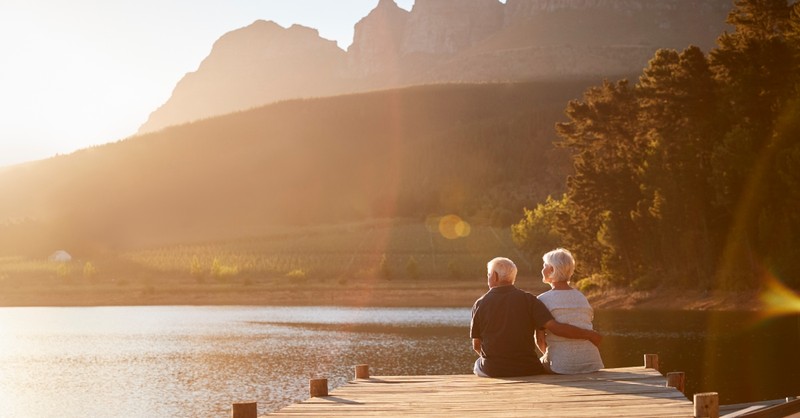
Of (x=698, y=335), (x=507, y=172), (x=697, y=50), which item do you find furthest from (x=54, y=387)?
(x=507, y=172)

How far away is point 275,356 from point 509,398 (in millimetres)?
32332

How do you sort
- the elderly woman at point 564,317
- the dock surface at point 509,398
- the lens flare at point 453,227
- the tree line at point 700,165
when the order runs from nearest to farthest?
the dock surface at point 509,398 < the elderly woman at point 564,317 < the tree line at point 700,165 < the lens flare at point 453,227

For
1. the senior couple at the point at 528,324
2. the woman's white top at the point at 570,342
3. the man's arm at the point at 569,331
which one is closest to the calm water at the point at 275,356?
the woman's white top at the point at 570,342

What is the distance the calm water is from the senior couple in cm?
1259

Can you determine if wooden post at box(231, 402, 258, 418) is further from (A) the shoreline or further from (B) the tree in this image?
(A) the shoreline

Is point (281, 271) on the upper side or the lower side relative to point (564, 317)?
upper

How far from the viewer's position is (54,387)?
34.7 metres

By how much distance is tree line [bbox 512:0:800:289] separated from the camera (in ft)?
183

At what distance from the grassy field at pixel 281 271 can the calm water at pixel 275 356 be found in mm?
27448

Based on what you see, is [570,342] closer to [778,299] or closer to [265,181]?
[778,299]

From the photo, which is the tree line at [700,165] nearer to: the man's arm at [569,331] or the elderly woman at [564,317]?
the elderly woman at [564,317]

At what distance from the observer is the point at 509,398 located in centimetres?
1105

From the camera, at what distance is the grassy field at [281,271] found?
322ft

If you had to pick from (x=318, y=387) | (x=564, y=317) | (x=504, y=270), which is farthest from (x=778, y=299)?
→ (x=318, y=387)
